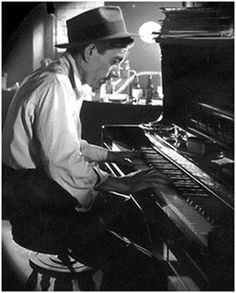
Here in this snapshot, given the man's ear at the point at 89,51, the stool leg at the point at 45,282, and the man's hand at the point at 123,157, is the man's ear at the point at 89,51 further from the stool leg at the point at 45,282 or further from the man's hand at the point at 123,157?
the stool leg at the point at 45,282

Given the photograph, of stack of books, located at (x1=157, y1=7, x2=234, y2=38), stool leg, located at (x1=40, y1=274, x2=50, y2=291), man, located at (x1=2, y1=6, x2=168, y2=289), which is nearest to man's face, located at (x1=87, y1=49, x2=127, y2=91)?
man, located at (x1=2, y1=6, x2=168, y2=289)

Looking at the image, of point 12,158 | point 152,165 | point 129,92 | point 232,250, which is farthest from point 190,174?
point 129,92

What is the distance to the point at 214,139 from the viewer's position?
210 cm

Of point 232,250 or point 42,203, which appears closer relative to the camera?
point 232,250

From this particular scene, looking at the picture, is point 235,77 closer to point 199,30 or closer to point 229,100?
point 229,100

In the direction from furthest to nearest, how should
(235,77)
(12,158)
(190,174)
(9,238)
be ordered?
(9,238) → (235,77) → (12,158) → (190,174)

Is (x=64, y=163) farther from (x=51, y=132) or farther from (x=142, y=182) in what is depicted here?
(x=142, y=182)

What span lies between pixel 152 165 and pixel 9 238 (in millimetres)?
1842

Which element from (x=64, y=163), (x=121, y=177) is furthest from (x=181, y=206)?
(x=64, y=163)

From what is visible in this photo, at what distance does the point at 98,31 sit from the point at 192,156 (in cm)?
62

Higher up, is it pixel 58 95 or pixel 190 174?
pixel 58 95

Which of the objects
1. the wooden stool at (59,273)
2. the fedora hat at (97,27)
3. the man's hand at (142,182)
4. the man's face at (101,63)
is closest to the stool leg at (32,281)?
the wooden stool at (59,273)

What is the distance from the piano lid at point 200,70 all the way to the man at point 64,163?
391 mm

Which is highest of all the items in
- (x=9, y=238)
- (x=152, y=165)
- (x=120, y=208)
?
(x=152, y=165)
